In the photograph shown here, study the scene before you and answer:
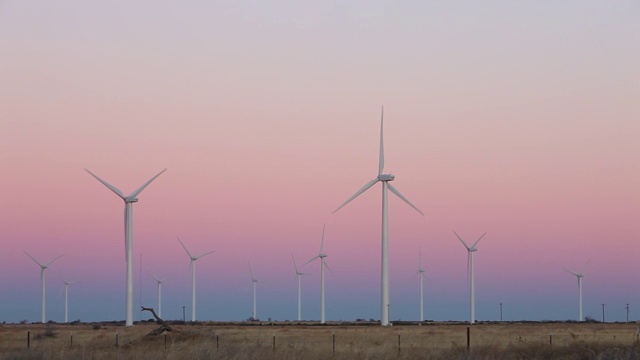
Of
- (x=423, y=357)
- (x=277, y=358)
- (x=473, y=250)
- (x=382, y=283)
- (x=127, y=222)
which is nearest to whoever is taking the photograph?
(x=277, y=358)

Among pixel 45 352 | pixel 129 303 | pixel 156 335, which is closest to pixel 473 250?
pixel 129 303

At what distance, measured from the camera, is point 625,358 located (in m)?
37.5

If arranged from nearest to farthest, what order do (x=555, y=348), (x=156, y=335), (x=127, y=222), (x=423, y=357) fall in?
(x=423, y=357) → (x=555, y=348) → (x=156, y=335) → (x=127, y=222)

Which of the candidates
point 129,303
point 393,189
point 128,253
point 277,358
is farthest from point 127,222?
point 277,358

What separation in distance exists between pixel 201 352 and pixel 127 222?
62218mm

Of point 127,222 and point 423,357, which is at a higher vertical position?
point 127,222

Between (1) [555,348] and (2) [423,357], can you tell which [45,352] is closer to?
(2) [423,357]

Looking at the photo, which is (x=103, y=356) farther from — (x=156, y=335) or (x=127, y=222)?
(x=127, y=222)

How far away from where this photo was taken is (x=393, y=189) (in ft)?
329

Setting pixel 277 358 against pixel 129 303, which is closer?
pixel 277 358

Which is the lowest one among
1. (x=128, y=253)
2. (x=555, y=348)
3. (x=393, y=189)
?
(x=555, y=348)

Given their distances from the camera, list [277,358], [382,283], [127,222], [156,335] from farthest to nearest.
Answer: [382,283], [127,222], [156,335], [277,358]

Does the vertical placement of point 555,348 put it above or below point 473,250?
below

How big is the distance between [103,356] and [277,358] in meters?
6.56
